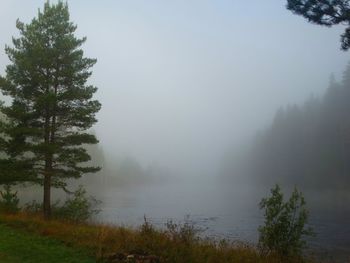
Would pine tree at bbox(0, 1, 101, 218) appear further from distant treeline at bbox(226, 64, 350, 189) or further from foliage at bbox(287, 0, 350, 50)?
distant treeline at bbox(226, 64, 350, 189)

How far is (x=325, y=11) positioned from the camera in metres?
11.9

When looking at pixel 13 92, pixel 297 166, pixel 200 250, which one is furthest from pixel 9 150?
pixel 297 166

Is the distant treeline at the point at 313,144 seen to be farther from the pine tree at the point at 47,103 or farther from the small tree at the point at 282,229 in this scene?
the small tree at the point at 282,229

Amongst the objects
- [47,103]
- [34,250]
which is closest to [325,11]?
[34,250]

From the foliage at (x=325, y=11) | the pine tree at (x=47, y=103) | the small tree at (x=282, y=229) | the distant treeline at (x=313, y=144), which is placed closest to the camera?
the foliage at (x=325, y=11)

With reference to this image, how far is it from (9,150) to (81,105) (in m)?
4.81

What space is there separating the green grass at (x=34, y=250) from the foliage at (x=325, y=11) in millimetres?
9551

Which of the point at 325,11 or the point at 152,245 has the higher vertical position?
the point at 325,11

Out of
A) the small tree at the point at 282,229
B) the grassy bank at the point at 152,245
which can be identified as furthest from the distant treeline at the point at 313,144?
the grassy bank at the point at 152,245

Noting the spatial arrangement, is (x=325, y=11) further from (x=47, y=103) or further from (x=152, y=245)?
(x=47, y=103)

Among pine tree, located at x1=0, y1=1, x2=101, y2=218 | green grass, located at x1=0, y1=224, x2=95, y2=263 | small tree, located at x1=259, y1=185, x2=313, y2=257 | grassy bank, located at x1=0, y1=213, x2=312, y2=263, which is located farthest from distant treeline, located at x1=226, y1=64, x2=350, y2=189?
green grass, located at x1=0, y1=224, x2=95, y2=263

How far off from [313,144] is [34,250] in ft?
381

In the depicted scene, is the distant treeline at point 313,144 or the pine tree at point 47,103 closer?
the pine tree at point 47,103

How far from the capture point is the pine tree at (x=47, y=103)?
24.5 m
